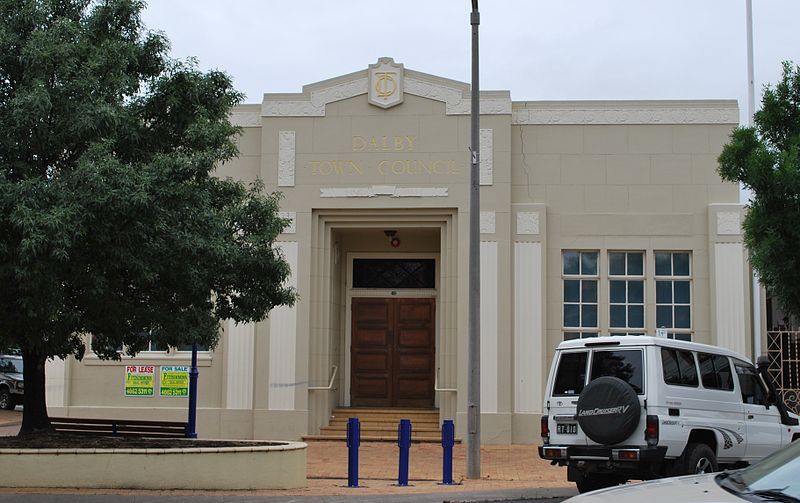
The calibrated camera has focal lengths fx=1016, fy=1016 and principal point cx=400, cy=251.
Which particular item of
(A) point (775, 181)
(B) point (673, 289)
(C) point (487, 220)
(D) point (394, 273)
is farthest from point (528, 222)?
(A) point (775, 181)

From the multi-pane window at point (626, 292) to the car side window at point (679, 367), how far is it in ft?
28.9

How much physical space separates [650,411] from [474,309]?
416cm

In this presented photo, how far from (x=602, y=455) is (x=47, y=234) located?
275 inches

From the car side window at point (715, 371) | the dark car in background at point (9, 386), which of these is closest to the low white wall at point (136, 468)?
the car side window at point (715, 371)

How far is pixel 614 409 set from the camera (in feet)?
40.2

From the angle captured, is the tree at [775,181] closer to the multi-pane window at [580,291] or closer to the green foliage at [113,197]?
the multi-pane window at [580,291]

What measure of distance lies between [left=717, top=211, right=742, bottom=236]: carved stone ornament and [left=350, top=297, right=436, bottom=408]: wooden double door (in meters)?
6.73

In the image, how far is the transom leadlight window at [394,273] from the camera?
80.2 feet

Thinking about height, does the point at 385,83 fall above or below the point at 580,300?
above

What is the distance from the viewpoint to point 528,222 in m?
22.0

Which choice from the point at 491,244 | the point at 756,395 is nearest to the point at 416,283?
the point at 491,244

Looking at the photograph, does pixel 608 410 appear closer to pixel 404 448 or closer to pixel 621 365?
pixel 621 365

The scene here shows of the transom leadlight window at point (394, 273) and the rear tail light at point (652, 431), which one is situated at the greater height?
the transom leadlight window at point (394, 273)

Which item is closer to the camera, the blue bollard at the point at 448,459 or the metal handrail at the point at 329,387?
the blue bollard at the point at 448,459
